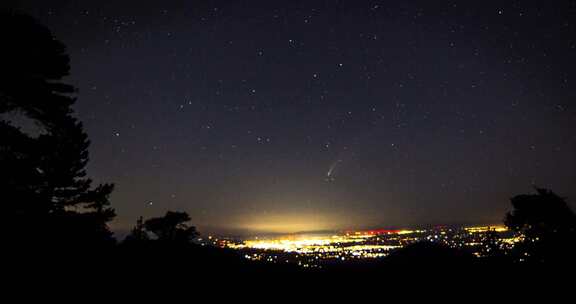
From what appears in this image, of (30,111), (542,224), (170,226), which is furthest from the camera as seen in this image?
(170,226)

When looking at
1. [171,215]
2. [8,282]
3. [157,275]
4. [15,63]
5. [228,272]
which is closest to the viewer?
[8,282]

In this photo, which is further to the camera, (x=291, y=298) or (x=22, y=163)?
(x=22, y=163)

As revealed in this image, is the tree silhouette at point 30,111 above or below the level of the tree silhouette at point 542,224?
above

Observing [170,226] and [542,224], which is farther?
[170,226]

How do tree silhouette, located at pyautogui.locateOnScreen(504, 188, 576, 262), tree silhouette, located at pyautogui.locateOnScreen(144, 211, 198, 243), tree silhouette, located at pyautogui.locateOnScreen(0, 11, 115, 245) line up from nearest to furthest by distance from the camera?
tree silhouette, located at pyautogui.locateOnScreen(0, 11, 115, 245) → tree silhouette, located at pyautogui.locateOnScreen(504, 188, 576, 262) → tree silhouette, located at pyautogui.locateOnScreen(144, 211, 198, 243)

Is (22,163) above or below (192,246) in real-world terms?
above

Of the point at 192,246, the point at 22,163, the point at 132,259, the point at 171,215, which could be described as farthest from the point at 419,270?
the point at 171,215

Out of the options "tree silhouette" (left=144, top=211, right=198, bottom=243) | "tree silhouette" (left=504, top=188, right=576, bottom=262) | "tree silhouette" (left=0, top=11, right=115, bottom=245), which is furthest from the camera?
"tree silhouette" (left=144, top=211, right=198, bottom=243)

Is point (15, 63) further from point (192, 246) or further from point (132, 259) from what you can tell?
point (192, 246)
